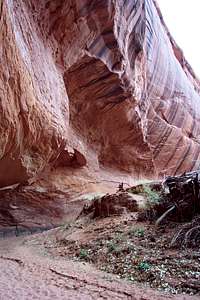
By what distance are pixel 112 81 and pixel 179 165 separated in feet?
29.7

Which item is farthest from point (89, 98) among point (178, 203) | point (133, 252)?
point (133, 252)

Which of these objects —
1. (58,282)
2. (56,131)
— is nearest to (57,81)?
(56,131)

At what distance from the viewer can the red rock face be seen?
25.1ft

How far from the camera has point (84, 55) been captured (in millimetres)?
11117

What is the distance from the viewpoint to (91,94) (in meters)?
12.8

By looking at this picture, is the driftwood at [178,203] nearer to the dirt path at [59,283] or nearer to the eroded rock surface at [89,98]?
the dirt path at [59,283]

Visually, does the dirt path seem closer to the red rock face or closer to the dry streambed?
the dry streambed

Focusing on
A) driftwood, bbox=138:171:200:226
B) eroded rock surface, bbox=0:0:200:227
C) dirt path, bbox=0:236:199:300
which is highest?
eroded rock surface, bbox=0:0:200:227

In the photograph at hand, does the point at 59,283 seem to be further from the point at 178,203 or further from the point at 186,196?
the point at 186,196

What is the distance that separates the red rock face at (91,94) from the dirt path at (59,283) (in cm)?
294

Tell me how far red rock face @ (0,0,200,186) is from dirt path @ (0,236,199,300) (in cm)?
294

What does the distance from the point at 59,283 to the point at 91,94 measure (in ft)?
30.6

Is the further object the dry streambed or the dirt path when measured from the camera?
the dry streambed

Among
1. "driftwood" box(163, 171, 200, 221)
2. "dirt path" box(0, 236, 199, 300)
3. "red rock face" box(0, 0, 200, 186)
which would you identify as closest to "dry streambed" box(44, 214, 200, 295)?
"dirt path" box(0, 236, 199, 300)
